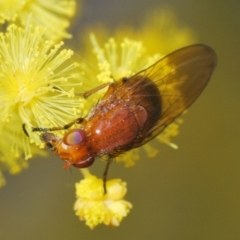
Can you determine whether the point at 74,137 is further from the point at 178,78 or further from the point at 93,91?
the point at 178,78

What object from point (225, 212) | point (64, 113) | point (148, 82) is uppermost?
point (148, 82)

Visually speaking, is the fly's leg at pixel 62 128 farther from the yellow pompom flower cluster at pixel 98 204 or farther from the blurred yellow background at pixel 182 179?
the blurred yellow background at pixel 182 179

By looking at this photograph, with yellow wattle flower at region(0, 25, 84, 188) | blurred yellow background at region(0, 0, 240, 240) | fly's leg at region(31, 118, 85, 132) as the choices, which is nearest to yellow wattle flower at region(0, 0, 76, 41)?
yellow wattle flower at region(0, 25, 84, 188)

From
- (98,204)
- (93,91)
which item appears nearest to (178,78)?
(93,91)

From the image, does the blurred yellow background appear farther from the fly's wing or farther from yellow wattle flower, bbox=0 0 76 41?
the fly's wing

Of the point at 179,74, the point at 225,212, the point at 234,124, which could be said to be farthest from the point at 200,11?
the point at 179,74

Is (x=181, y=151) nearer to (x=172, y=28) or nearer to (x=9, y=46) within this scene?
(x=172, y=28)

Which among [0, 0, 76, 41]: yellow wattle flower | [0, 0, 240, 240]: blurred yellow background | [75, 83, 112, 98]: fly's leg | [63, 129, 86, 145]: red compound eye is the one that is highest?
[0, 0, 76, 41]: yellow wattle flower

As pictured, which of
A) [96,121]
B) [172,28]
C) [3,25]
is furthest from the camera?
[172,28]
